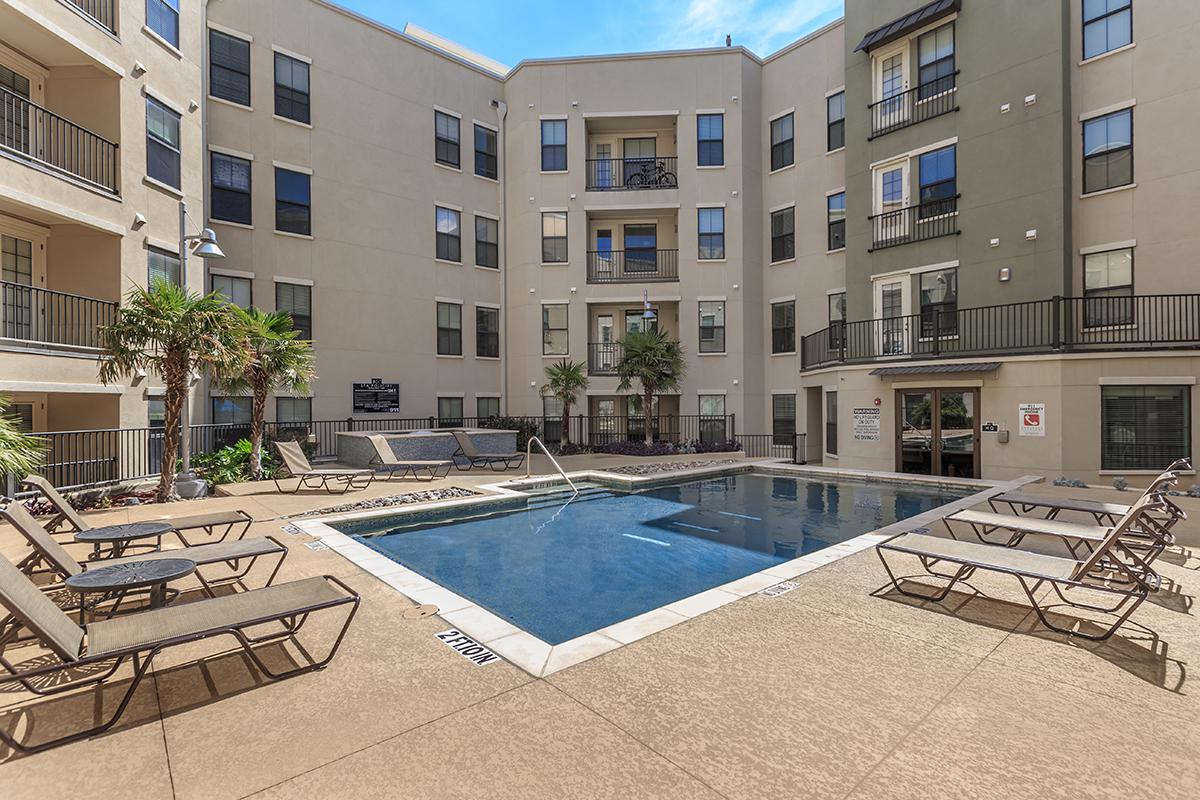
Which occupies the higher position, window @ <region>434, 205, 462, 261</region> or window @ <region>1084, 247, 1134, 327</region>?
window @ <region>434, 205, 462, 261</region>

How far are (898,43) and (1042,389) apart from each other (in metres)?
11.6

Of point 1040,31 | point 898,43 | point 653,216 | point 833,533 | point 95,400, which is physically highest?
point 898,43

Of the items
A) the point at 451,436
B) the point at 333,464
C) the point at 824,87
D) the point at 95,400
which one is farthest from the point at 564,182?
the point at 95,400

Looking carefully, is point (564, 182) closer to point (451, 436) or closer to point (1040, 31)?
point (451, 436)

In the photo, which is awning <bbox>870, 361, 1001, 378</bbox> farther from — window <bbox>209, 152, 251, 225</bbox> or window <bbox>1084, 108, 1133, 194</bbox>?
window <bbox>209, 152, 251, 225</bbox>

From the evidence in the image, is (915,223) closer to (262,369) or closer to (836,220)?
(836,220)

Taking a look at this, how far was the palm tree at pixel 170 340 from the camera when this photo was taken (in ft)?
34.6

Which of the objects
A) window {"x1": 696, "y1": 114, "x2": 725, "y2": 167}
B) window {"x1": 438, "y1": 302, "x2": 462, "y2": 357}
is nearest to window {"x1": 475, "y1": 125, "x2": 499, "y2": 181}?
window {"x1": 438, "y1": 302, "x2": 462, "y2": 357}

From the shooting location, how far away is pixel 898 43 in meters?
18.0

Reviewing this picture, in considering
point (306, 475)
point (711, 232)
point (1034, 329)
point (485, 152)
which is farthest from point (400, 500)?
point (485, 152)

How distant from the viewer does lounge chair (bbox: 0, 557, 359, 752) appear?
3186 millimetres

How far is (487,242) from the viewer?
79.5ft

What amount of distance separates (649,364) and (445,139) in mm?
12160

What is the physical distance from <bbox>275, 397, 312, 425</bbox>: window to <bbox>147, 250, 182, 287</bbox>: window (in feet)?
17.4
